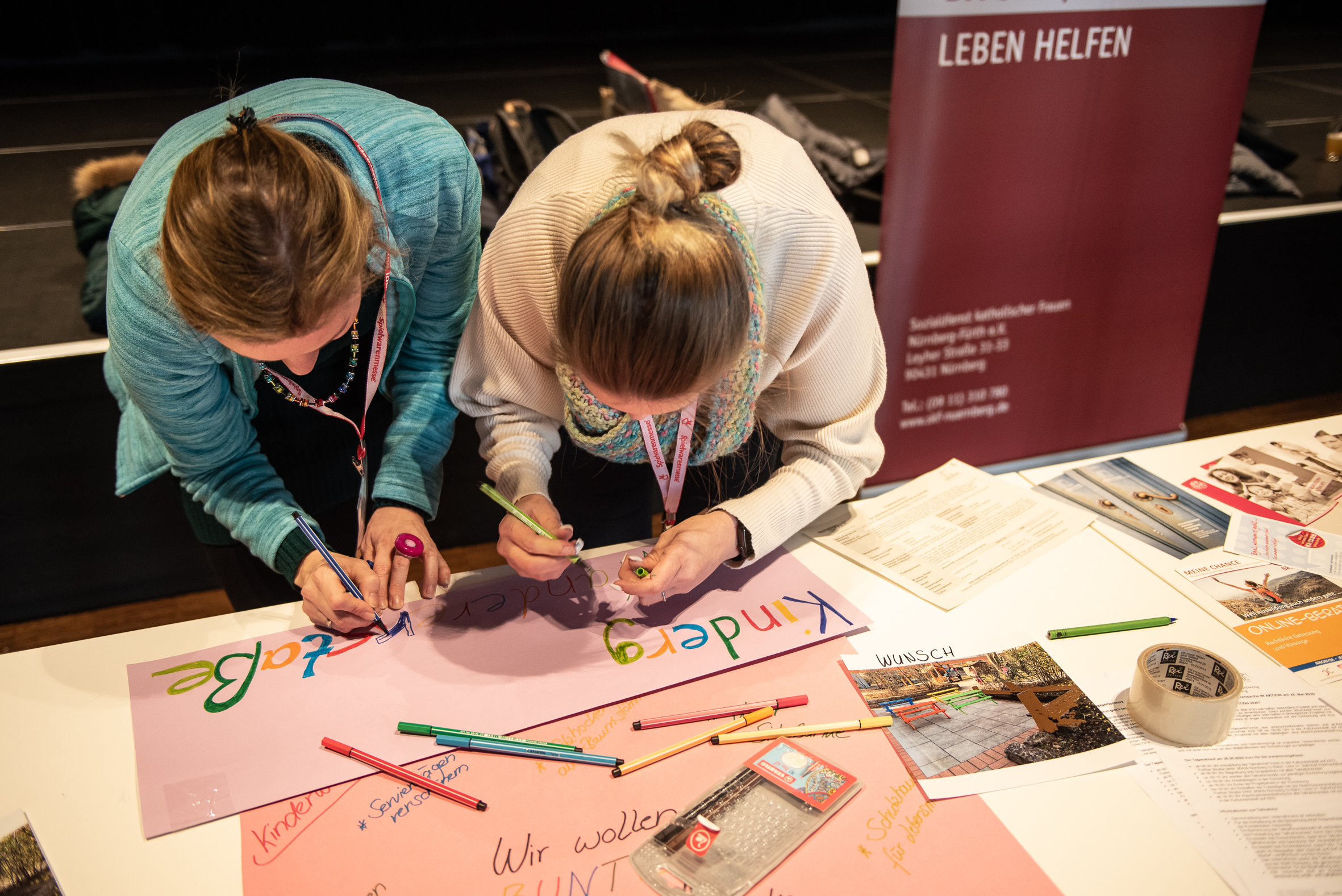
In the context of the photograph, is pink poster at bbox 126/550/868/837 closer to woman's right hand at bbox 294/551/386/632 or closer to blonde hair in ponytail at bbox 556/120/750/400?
woman's right hand at bbox 294/551/386/632

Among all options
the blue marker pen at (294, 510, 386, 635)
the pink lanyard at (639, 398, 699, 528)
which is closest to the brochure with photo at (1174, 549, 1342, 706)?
the pink lanyard at (639, 398, 699, 528)

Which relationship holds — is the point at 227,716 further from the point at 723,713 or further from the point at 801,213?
the point at 801,213

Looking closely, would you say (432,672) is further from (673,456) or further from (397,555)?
(673,456)

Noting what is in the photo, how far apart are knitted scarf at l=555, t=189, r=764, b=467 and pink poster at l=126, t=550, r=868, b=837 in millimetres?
162

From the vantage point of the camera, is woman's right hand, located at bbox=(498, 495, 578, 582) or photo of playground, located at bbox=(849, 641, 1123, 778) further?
woman's right hand, located at bbox=(498, 495, 578, 582)

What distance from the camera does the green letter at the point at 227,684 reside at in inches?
37.1

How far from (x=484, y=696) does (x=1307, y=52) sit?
5943 millimetres

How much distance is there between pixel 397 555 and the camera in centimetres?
110

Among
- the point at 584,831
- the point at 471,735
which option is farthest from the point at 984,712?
the point at 471,735

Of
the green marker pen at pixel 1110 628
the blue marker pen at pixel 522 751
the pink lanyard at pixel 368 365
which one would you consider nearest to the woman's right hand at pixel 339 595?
the pink lanyard at pixel 368 365

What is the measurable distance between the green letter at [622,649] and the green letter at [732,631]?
0.30 feet

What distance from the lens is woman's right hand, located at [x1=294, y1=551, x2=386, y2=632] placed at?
103 cm

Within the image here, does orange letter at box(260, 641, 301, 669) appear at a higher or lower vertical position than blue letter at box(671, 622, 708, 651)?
lower

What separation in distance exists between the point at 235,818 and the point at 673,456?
0.64 m
